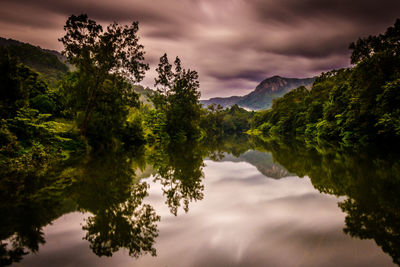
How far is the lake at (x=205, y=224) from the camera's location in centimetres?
326

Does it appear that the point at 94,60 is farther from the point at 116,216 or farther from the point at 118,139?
the point at 116,216

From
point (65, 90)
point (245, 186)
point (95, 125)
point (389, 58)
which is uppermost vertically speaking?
point (389, 58)

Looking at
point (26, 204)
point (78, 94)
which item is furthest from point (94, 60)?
point (26, 204)

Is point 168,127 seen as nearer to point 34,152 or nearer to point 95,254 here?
point 34,152

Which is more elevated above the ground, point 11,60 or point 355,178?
point 11,60

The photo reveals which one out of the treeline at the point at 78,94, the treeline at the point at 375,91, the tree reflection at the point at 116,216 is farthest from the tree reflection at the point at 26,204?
the treeline at the point at 375,91

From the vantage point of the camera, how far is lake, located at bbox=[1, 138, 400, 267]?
3.26 m

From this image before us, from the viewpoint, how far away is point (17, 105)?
47.7 feet

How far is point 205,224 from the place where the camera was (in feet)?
14.9

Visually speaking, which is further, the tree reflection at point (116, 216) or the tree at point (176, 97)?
the tree at point (176, 97)

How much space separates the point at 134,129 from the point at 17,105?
594 inches

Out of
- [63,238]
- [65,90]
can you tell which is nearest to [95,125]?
[65,90]

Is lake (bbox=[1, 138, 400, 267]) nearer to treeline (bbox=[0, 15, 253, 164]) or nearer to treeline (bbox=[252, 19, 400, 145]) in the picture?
treeline (bbox=[0, 15, 253, 164])

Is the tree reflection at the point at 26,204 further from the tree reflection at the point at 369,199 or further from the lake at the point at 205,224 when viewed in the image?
the tree reflection at the point at 369,199
